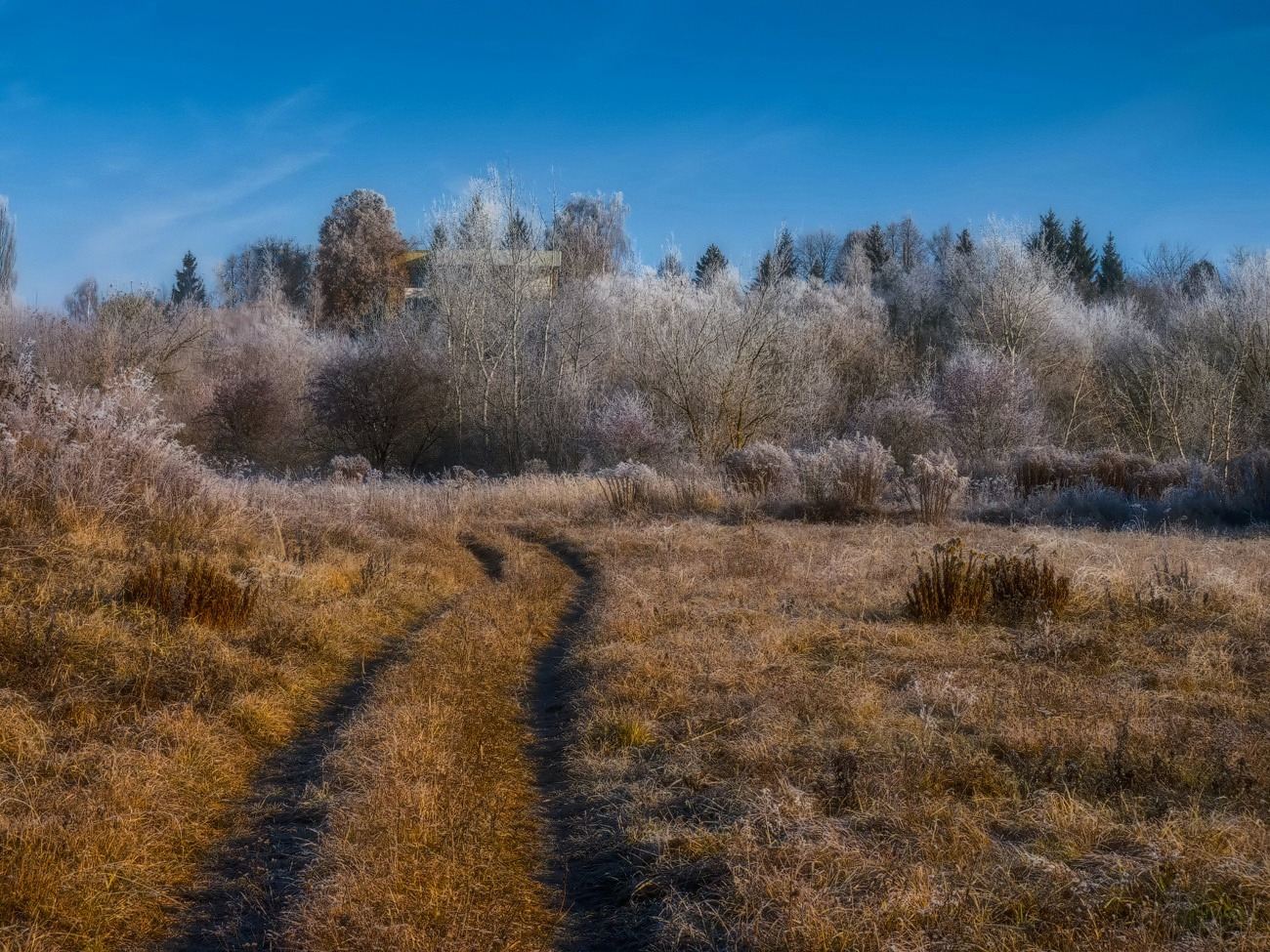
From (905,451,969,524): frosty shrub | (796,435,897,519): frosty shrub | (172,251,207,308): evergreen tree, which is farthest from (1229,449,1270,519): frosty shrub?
(172,251,207,308): evergreen tree

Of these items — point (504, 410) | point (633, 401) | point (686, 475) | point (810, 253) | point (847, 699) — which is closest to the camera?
point (847, 699)

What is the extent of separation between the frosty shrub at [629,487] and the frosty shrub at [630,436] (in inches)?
347

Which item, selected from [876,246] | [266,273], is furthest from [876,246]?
[266,273]

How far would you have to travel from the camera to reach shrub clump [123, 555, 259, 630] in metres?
6.89

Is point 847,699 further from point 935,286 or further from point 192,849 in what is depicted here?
point 935,286

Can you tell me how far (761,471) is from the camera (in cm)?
1855

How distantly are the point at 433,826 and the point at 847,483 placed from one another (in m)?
12.7

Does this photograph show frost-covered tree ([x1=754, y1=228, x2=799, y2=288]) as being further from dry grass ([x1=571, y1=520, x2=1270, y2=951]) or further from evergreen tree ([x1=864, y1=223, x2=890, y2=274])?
evergreen tree ([x1=864, y1=223, x2=890, y2=274])

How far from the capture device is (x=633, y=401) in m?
28.0

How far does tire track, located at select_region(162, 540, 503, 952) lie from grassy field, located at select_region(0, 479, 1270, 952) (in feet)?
0.17

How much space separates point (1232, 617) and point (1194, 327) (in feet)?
103

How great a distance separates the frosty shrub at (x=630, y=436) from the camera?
2700 cm

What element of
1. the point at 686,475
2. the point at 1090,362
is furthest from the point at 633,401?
the point at 1090,362

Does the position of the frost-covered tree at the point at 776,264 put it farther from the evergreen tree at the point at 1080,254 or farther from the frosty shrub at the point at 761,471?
the evergreen tree at the point at 1080,254
